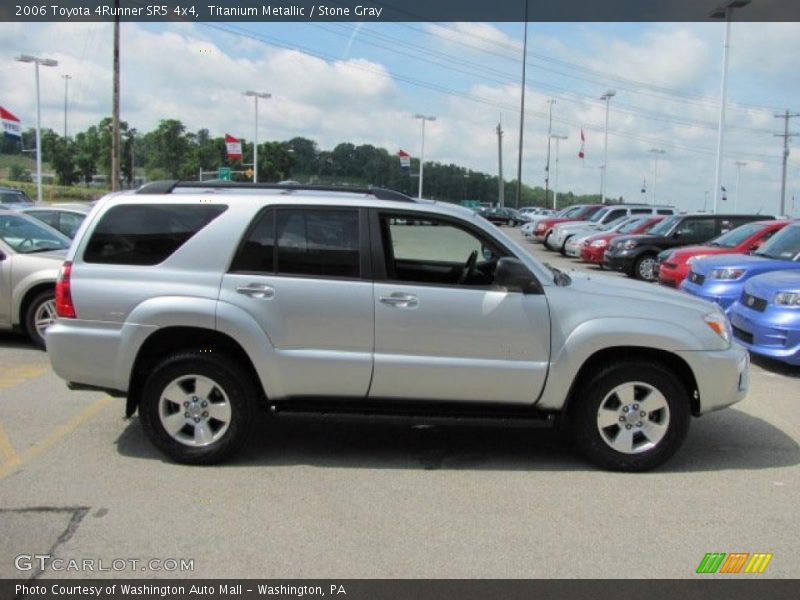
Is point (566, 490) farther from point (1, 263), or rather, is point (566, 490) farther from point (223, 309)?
point (1, 263)

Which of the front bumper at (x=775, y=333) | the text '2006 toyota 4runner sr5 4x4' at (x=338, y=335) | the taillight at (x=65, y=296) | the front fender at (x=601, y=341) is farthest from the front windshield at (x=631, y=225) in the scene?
the taillight at (x=65, y=296)

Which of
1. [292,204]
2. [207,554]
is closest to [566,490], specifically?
[207,554]

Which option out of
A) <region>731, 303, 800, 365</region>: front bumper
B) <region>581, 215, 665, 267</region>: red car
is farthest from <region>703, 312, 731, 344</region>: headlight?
<region>581, 215, 665, 267</region>: red car

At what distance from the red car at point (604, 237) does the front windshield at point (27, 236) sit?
15514 mm

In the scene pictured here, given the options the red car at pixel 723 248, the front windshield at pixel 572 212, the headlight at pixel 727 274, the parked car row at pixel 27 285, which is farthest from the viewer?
the front windshield at pixel 572 212

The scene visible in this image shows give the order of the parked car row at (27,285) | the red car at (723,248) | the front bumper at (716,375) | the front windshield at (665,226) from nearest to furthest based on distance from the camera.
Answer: the front bumper at (716,375)
the parked car row at (27,285)
the red car at (723,248)
the front windshield at (665,226)

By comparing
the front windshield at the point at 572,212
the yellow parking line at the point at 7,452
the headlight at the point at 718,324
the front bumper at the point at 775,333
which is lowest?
the yellow parking line at the point at 7,452

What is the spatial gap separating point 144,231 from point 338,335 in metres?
1.54

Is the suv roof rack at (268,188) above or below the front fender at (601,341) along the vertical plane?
above

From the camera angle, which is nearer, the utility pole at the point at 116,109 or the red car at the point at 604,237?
the red car at the point at 604,237

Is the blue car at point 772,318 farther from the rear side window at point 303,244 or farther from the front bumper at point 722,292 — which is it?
the rear side window at point 303,244

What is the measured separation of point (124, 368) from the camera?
16.0 ft

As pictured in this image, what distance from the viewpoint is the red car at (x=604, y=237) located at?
2111cm

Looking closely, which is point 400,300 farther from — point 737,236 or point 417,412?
point 737,236
